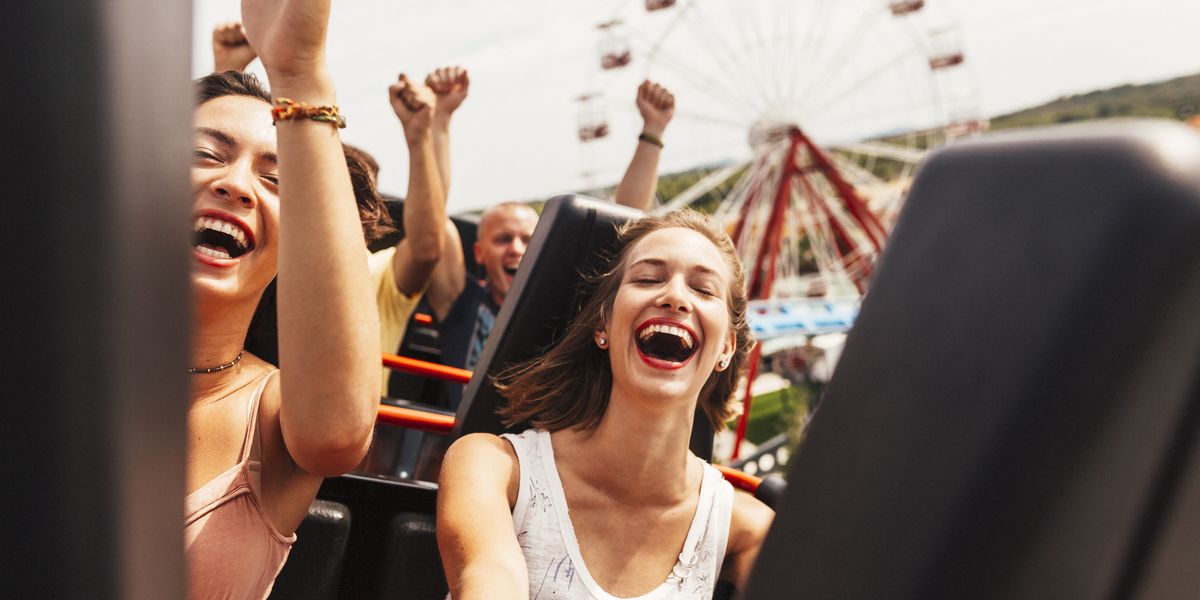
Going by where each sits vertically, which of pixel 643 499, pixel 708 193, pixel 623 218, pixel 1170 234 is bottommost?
pixel 708 193

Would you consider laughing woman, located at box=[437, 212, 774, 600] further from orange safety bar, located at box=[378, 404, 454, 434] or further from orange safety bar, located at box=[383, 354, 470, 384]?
orange safety bar, located at box=[383, 354, 470, 384]

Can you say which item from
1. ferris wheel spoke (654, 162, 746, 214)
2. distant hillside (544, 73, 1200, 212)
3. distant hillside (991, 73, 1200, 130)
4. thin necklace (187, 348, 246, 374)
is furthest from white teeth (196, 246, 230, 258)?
distant hillside (991, 73, 1200, 130)

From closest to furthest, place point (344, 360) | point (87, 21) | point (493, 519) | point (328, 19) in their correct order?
1. point (87, 21)
2. point (328, 19)
3. point (344, 360)
4. point (493, 519)

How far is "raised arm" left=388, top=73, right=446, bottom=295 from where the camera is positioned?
8.14 feet

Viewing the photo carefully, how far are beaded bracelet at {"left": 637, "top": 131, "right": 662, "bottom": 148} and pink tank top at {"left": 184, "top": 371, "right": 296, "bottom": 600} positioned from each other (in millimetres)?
1624

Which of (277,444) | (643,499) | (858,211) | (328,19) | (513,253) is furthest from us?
(858,211)

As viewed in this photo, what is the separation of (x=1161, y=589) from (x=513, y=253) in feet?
8.72

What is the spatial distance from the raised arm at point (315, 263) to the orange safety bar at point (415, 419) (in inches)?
32.6

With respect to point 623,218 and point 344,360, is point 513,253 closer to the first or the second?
point 623,218

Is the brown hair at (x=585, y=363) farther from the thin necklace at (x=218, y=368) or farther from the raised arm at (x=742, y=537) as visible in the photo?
the thin necklace at (x=218, y=368)

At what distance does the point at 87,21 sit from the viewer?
235mm

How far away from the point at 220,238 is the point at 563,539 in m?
0.60

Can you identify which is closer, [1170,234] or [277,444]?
[1170,234]

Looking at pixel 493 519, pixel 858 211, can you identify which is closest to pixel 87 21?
pixel 493 519
